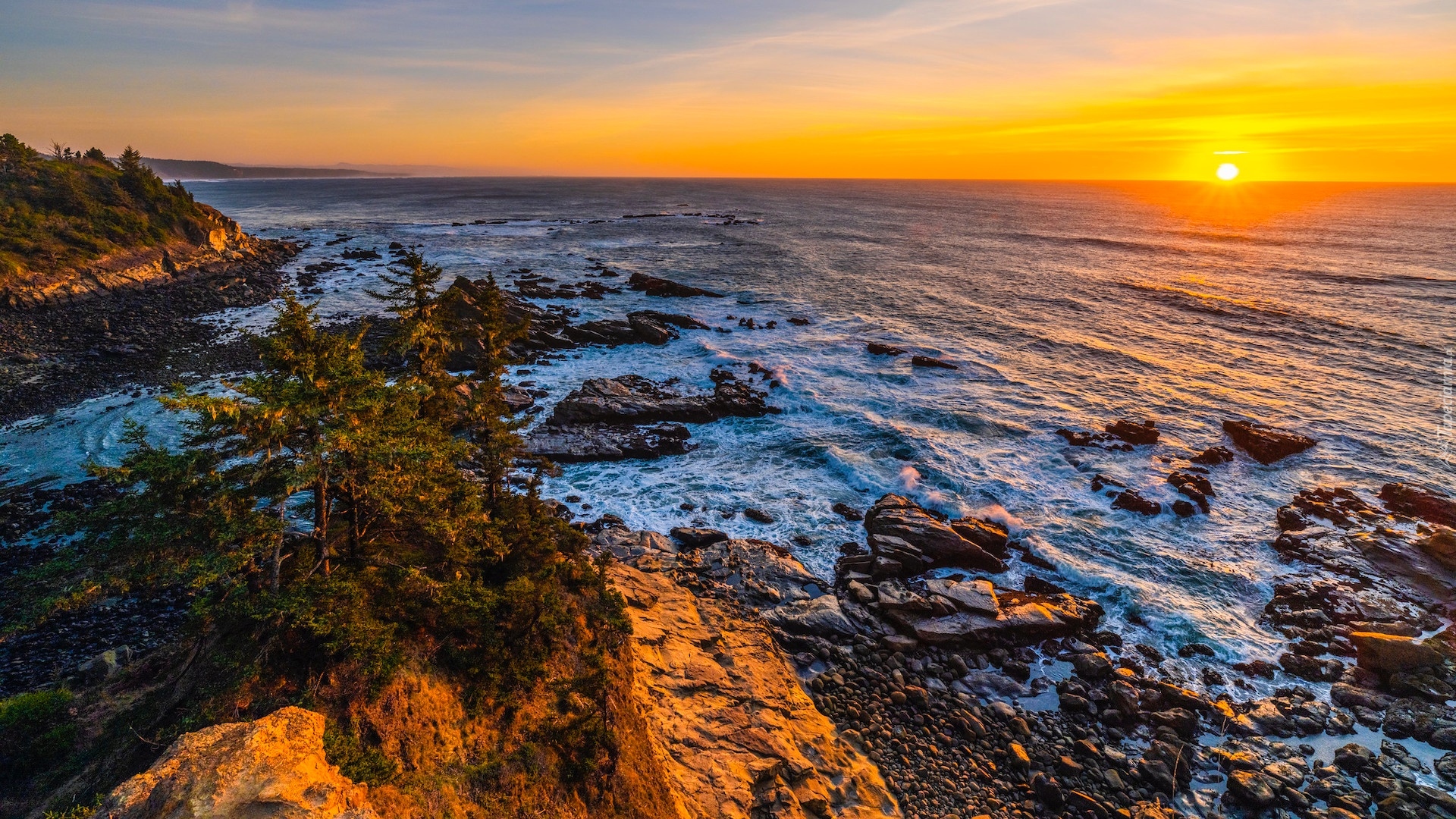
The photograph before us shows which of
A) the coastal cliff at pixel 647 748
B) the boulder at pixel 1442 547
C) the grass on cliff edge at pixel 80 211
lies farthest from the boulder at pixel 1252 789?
the grass on cliff edge at pixel 80 211

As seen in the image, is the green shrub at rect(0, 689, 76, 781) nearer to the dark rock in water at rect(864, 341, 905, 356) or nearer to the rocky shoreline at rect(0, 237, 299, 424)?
the rocky shoreline at rect(0, 237, 299, 424)

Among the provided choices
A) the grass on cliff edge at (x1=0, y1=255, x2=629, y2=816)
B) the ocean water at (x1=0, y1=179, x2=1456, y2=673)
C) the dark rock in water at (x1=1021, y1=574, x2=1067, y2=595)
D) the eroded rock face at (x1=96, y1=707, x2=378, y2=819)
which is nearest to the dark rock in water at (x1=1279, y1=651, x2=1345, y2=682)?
the ocean water at (x1=0, y1=179, x2=1456, y2=673)

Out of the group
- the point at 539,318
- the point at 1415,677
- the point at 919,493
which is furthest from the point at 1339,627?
the point at 539,318

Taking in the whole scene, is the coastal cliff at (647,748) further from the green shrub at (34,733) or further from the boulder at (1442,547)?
the boulder at (1442,547)

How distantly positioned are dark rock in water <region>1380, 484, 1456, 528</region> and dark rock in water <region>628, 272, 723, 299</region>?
5251 cm

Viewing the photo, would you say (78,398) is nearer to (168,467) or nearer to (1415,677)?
(168,467)

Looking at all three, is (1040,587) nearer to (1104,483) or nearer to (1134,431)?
(1104,483)

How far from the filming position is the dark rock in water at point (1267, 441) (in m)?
30.6

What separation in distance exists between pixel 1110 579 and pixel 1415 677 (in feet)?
26.1

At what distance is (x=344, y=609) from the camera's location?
1002 cm

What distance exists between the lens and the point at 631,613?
17.8 metres

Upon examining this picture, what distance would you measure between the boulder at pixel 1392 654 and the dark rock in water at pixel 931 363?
89.4ft

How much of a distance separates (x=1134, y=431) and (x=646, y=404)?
93.4ft

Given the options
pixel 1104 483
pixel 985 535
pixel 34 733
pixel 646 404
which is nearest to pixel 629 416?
pixel 646 404
